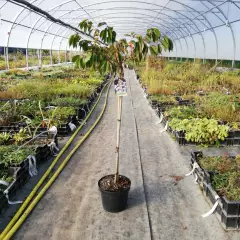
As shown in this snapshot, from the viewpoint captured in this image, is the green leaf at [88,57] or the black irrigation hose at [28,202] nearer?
the green leaf at [88,57]

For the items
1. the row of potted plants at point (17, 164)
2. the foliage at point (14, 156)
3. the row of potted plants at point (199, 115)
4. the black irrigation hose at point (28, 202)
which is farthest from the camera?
the row of potted plants at point (199, 115)

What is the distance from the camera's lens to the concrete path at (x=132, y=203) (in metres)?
2.61

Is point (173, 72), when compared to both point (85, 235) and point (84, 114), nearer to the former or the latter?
point (84, 114)

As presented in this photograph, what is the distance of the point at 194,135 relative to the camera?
4781 millimetres

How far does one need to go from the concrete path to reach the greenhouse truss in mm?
8030

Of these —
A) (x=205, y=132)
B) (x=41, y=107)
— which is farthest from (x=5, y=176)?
(x=41, y=107)

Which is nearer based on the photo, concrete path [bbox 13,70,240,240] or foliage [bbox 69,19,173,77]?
foliage [bbox 69,19,173,77]

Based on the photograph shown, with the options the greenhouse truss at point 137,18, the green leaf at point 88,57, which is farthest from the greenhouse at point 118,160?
the greenhouse truss at point 137,18

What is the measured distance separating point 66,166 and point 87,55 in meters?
2.11

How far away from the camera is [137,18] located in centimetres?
1948

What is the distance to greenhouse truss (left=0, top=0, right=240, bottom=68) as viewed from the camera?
42.7 ft

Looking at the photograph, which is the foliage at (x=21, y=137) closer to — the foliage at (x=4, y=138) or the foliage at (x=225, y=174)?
the foliage at (x=4, y=138)

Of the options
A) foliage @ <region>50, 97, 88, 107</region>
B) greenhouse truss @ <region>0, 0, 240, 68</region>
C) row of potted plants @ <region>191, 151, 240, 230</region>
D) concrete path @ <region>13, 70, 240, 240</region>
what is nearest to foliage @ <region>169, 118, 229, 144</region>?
concrete path @ <region>13, 70, 240, 240</region>

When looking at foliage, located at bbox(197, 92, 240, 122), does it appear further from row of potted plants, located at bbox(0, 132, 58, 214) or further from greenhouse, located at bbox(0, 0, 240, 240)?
row of potted plants, located at bbox(0, 132, 58, 214)
